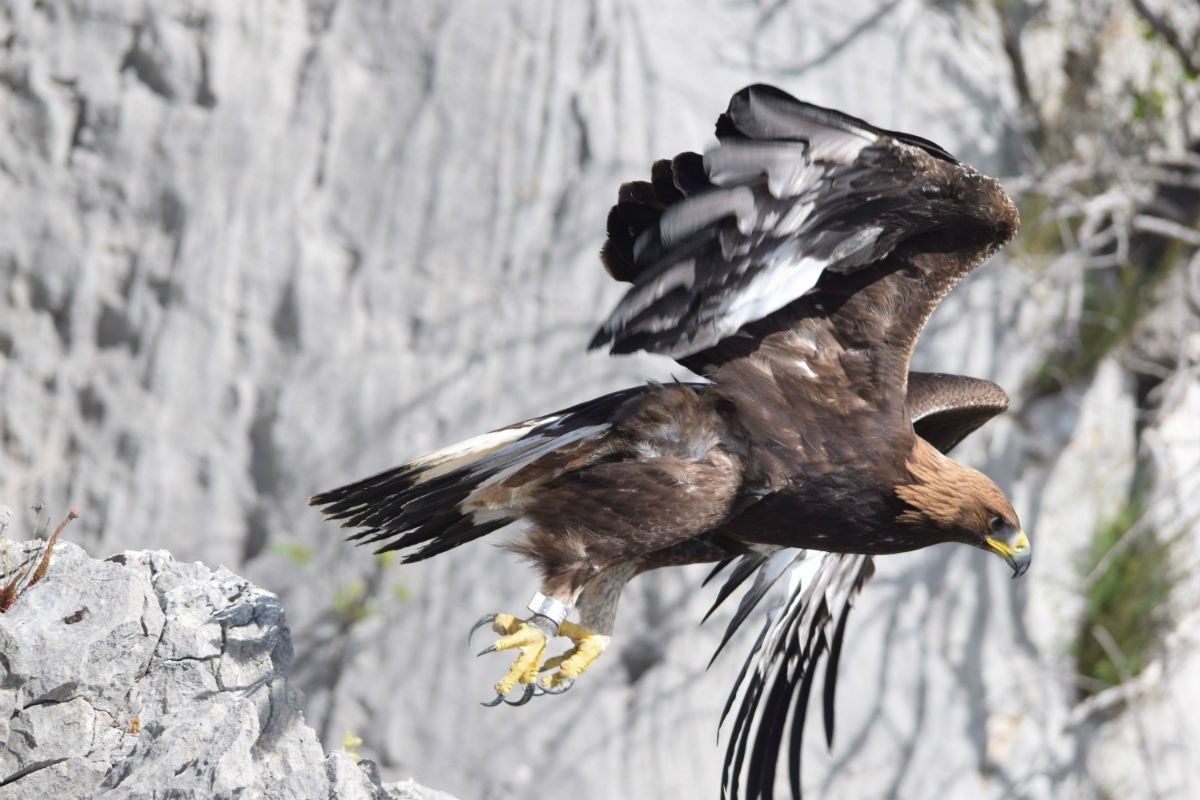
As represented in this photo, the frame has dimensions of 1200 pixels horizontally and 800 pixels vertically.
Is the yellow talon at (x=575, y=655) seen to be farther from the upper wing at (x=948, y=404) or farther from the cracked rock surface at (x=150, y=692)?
the upper wing at (x=948, y=404)

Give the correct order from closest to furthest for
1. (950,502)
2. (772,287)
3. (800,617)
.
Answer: (772,287)
(950,502)
(800,617)

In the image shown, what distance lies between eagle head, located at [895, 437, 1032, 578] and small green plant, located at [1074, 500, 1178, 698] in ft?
10.2

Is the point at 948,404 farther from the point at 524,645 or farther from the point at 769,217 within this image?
the point at 524,645

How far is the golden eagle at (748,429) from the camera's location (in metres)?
3.12

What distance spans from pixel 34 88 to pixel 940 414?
4.60 meters

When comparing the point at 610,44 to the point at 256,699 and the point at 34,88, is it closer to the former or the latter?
the point at 34,88

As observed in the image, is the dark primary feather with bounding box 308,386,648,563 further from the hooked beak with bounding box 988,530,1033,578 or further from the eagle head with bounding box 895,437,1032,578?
the hooked beak with bounding box 988,530,1033,578

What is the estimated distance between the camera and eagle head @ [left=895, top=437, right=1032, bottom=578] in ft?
11.4

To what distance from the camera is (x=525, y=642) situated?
329 centimetres

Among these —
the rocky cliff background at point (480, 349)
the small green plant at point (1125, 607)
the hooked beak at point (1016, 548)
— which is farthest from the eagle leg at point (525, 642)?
the small green plant at point (1125, 607)

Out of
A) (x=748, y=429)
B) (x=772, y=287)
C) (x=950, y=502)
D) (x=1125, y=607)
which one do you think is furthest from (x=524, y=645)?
(x=1125, y=607)

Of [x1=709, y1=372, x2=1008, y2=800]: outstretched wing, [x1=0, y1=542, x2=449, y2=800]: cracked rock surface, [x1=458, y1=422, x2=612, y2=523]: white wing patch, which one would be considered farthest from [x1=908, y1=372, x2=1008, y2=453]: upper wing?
[x1=0, y1=542, x2=449, y2=800]: cracked rock surface

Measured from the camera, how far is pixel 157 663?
2975 millimetres

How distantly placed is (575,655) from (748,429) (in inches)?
31.1
